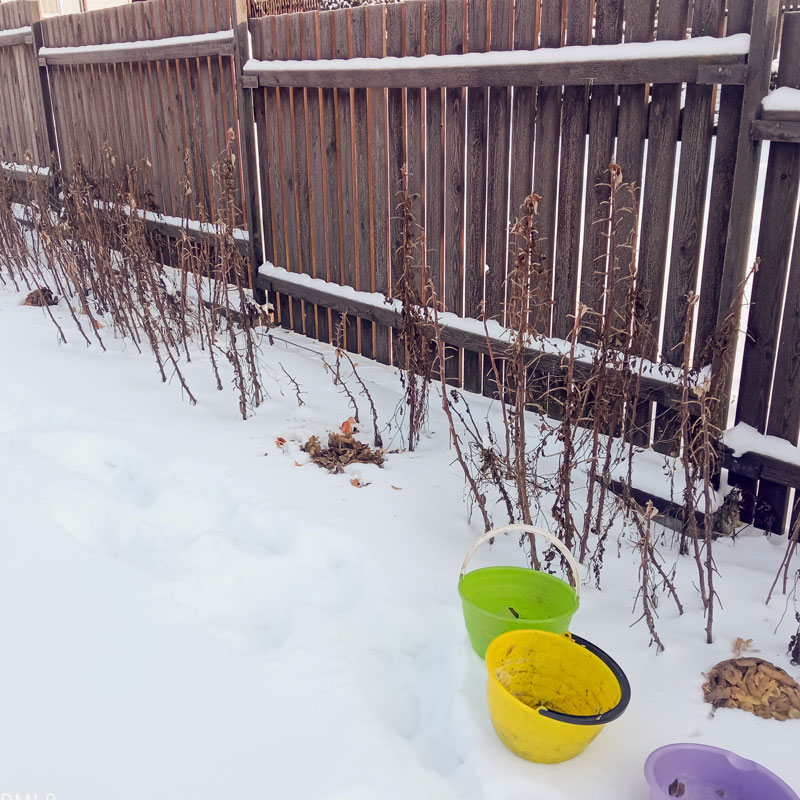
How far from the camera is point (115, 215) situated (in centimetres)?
534

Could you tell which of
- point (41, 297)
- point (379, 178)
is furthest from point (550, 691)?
point (41, 297)

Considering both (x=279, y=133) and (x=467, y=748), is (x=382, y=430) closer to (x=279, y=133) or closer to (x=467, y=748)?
(x=467, y=748)

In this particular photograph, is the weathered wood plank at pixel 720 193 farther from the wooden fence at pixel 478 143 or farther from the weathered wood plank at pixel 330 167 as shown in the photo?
the weathered wood plank at pixel 330 167

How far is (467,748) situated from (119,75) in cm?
640

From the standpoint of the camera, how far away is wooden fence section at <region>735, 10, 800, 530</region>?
2621mm

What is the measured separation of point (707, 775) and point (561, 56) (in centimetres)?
266

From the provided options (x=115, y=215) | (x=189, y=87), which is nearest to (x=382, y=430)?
(x=115, y=215)

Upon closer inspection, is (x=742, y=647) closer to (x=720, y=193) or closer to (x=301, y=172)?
(x=720, y=193)

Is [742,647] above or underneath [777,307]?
underneath

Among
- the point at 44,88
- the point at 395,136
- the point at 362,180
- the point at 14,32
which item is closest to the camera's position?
the point at 395,136

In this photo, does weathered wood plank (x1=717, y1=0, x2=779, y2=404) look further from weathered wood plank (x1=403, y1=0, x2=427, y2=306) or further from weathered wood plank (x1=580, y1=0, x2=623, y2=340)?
weathered wood plank (x1=403, y1=0, x2=427, y2=306)

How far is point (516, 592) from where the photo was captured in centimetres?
260

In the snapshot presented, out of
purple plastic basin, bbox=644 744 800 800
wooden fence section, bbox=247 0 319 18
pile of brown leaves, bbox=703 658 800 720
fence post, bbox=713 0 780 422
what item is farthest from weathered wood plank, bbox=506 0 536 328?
wooden fence section, bbox=247 0 319 18

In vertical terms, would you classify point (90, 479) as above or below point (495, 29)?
below
